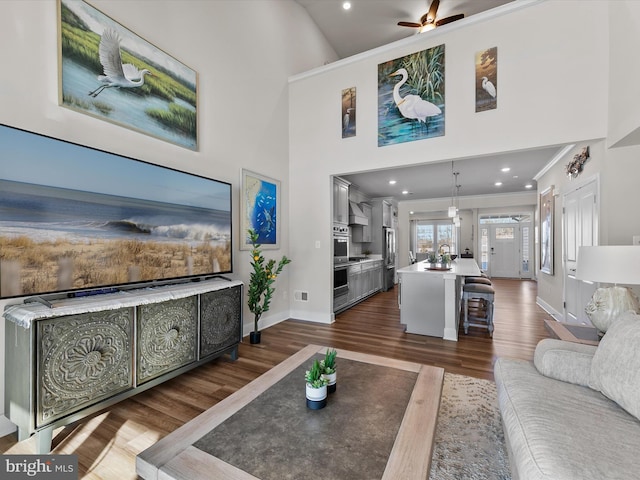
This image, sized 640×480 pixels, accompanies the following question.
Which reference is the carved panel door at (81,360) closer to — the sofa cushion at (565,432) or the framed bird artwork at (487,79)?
the sofa cushion at (565,432)

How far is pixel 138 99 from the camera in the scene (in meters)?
2.62

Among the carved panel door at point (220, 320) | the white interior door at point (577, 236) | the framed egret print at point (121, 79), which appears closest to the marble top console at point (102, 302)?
the carved panel door at point (220, 320)

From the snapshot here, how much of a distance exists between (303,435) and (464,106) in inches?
156

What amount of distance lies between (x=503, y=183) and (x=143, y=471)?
8.46 m

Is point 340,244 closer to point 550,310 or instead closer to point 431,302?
point 431,302

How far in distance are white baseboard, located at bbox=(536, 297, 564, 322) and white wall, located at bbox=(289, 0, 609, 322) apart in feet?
9.34

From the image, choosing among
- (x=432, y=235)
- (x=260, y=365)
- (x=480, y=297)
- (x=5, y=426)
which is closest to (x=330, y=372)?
(x=260, y=365)

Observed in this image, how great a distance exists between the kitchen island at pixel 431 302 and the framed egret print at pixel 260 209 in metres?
2.04

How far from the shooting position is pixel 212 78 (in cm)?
345

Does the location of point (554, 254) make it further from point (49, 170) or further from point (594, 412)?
point (49, 170)

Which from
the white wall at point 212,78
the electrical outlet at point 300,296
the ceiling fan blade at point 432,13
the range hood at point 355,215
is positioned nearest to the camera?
the white wall at point 212,78

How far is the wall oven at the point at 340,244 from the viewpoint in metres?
5.28

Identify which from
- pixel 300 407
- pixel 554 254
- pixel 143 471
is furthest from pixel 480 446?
pixel 554 254

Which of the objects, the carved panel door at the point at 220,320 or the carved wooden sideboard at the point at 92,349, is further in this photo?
the carved panel door at the point at 220,320
